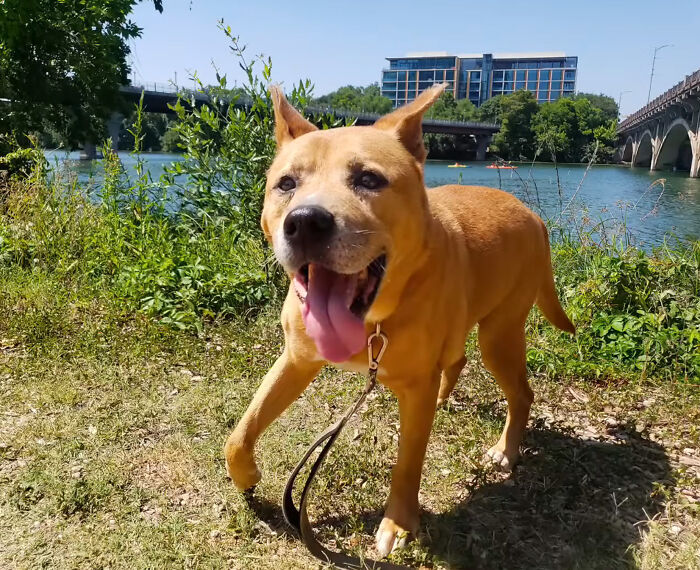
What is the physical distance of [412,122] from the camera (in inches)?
96.1

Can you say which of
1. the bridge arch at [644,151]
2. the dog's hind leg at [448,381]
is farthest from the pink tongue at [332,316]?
the bridge arch at [644,151]

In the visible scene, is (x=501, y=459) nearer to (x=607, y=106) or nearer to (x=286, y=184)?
(x=286, y=184)

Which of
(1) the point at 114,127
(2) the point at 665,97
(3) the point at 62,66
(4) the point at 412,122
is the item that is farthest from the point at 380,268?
(2) the point at 665,97

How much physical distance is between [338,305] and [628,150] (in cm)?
6769

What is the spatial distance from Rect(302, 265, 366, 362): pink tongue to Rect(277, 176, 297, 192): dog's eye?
38 cm

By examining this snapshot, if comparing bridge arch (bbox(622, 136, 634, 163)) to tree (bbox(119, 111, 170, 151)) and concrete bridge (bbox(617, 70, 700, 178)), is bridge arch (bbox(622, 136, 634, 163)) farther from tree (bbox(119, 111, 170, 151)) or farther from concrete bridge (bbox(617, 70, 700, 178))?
tree (bbox(119, 111, 170, 151))

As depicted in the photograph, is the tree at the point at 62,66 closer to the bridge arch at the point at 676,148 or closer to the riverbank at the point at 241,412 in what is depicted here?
the riverbank at the point at 241,412

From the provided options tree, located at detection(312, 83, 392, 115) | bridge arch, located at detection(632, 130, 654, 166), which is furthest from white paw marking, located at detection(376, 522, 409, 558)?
bridge arch, located at detection(632, 130, 654, 166)

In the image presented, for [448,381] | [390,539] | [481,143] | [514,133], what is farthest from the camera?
[481,143]

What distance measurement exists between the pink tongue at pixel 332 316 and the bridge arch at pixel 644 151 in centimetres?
5954

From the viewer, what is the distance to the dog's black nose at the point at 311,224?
73.1 inches

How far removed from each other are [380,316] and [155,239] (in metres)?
3.92

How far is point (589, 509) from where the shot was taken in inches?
106

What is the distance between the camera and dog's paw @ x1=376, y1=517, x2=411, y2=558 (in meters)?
2.40
